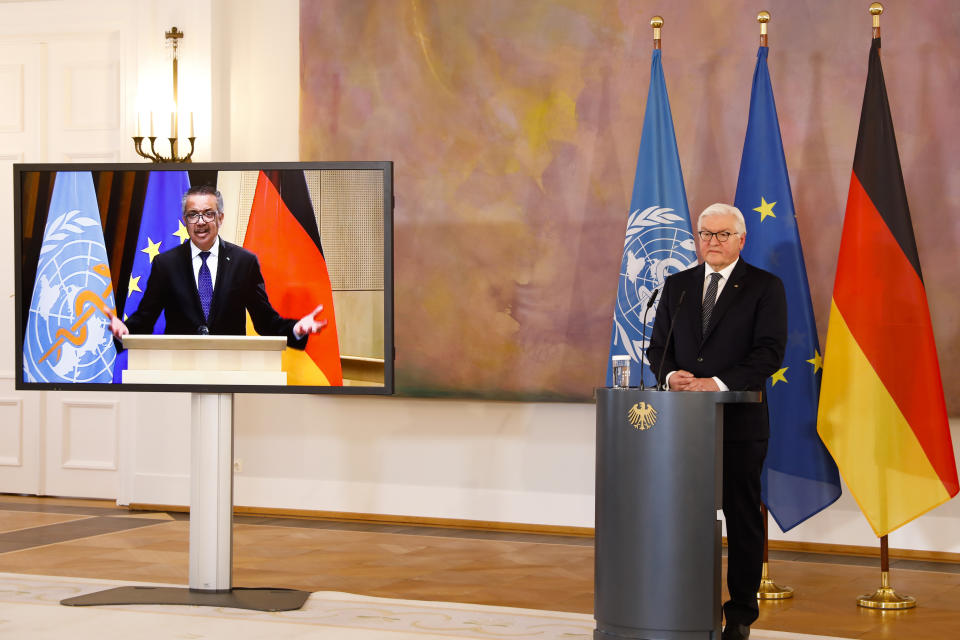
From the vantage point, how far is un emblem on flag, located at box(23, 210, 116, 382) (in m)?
4.14

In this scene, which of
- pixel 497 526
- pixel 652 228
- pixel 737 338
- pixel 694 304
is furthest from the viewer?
pixel 497 526

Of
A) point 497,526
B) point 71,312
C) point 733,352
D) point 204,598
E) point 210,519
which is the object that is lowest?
point 497,526

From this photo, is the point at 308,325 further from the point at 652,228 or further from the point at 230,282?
the point at 652,228

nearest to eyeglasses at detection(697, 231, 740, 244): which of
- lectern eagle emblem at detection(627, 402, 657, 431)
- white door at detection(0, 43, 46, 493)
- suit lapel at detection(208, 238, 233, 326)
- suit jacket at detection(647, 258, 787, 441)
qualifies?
suit jacket at detection(647, 258, 787, 441)

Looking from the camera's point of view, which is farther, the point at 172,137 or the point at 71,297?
the point at 172,137

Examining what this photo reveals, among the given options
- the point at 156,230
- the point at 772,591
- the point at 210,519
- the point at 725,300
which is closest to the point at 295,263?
the point at 156,230

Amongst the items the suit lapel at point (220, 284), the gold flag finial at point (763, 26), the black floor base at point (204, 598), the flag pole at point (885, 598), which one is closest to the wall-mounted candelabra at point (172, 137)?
the suit lapel at point (220, 284)

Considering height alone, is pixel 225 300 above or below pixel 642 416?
above

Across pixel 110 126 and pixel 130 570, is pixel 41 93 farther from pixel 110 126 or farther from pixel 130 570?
pixel 130 570

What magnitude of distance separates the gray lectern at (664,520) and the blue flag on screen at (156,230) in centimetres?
184

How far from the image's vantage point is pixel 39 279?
4.19m

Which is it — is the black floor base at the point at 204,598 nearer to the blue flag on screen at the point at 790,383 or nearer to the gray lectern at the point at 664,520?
the gray lectern at the point at 664,520

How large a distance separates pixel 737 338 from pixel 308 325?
5.18 ft

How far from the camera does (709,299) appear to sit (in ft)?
12.8
